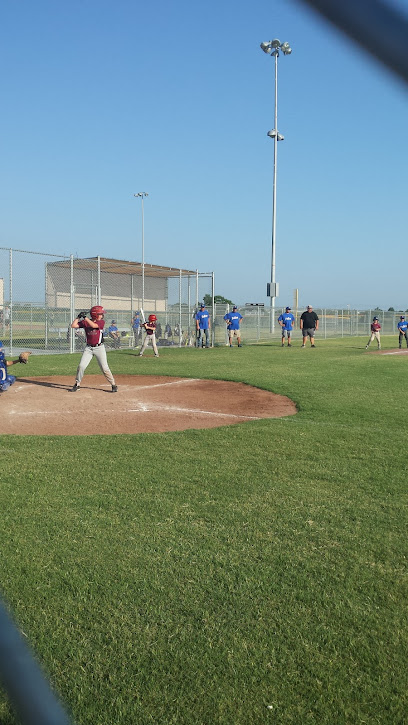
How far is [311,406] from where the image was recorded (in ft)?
34.2

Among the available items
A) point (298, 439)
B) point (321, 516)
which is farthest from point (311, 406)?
point (321, 516)

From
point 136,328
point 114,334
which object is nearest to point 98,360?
point 114,334

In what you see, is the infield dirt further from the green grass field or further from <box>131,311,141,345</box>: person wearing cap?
<box>131,311,141,345</box>: person wearing cap

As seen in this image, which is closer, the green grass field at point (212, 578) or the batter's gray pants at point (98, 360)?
the green grass field at point (212, 578)

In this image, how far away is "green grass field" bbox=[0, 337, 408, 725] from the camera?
8.87 feet

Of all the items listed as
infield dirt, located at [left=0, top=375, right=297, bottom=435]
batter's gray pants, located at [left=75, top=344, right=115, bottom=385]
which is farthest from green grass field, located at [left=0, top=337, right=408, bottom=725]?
batter's gray pants, located at [left=75, top=344, right=115, bottom=385]

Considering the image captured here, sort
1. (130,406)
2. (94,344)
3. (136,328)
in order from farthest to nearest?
(136,328) < (94,344) < (130,406)

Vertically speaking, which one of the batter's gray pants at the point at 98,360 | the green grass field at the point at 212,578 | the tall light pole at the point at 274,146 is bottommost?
the green grass field at the point at 212,578

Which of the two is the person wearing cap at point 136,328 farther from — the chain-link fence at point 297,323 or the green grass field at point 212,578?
the green grass field at point 212,578

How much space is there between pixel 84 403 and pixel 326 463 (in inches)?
Answer: 214

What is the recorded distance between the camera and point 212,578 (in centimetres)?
377

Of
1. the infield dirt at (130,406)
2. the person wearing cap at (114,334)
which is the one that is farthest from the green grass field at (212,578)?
the person wearing cap at (114,334)

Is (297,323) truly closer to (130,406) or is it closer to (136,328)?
(136,328)

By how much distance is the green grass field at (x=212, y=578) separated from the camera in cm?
271
